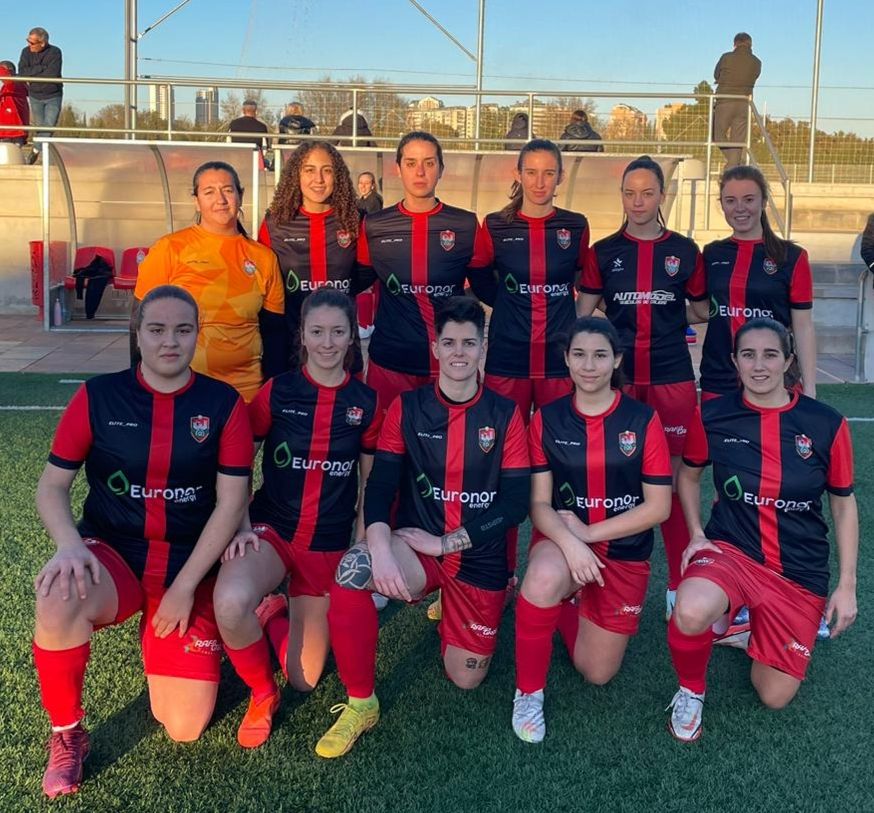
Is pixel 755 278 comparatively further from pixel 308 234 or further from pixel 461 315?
pixel 308 234

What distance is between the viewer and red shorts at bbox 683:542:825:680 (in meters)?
3.15

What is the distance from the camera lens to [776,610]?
3.15 m

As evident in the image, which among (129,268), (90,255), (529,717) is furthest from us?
(90,255)

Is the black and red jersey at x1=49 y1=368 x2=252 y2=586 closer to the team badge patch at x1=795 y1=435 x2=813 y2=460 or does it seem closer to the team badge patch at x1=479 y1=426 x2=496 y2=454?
the team badge patch at x1=479 y1=426 x2=496 y2=454

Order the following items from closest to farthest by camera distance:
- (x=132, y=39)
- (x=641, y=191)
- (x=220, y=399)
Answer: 1. (x=220, y=399)
2. (x=641, y=191)
3. (x=132, y=39)

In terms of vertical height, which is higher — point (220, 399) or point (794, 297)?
point (794, 297)

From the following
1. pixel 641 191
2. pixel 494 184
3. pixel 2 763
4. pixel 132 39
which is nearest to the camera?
pixel 2 763

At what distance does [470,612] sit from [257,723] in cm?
82

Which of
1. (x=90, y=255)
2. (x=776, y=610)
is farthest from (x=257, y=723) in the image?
(x=90, y=255)

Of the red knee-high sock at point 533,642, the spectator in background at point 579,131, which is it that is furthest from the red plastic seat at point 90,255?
the red knee-high sock at point 533,642

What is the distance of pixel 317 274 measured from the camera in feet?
13.3

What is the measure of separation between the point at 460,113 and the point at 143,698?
534 inches

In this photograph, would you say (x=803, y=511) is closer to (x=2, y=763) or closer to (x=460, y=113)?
(x=2, y=763)

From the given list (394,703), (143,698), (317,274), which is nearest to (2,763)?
(143,698)
